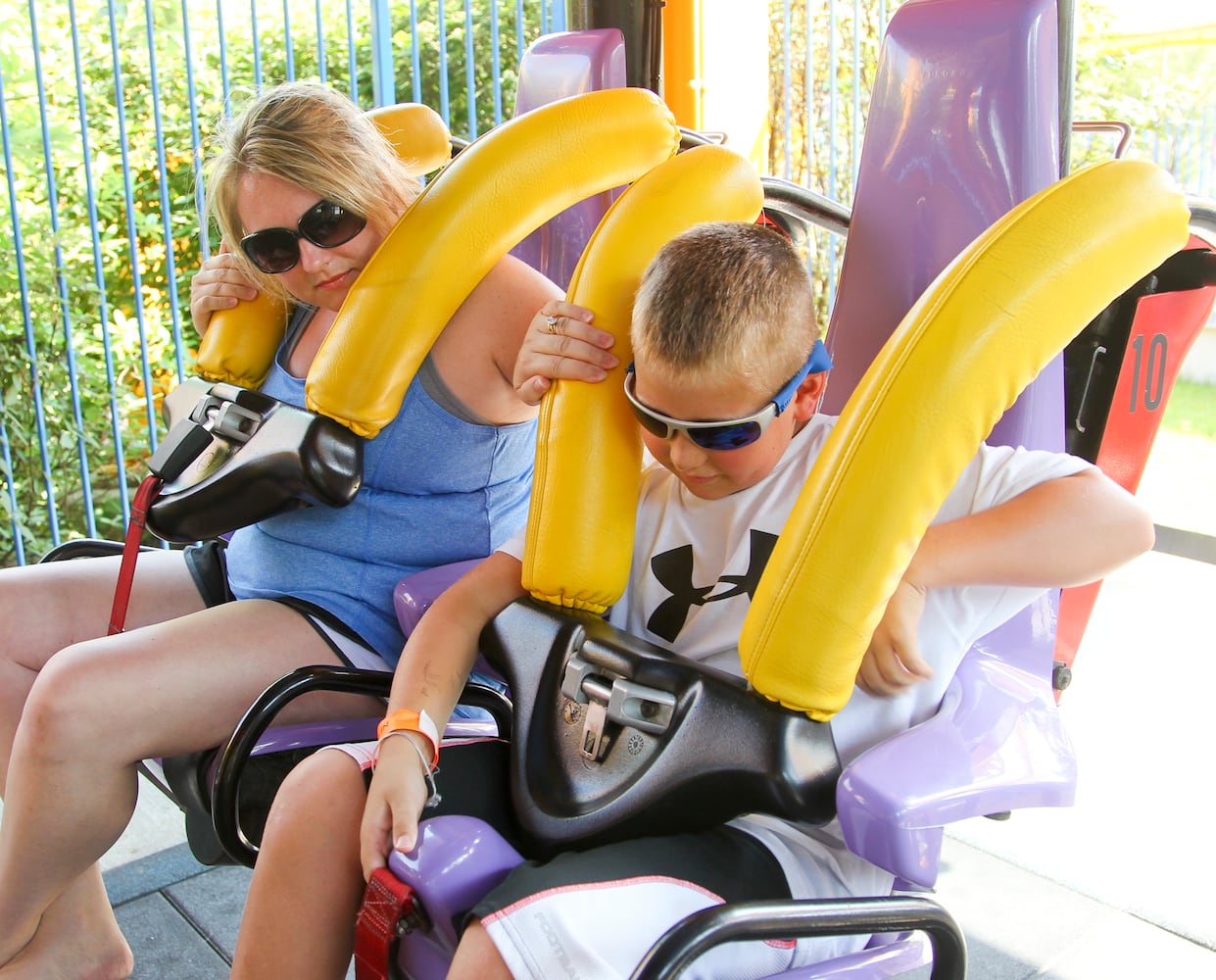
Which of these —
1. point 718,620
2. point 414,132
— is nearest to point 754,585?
point 718,620

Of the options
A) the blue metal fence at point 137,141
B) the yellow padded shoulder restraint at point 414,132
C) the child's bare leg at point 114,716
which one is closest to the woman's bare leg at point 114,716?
the child's bare leg at point 114,716

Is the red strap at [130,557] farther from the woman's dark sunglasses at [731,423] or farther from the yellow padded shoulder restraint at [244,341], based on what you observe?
the woman's dark sunglasses at [731,423]

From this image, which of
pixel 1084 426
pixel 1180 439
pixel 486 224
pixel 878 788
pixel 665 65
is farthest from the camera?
pixel 1180 439

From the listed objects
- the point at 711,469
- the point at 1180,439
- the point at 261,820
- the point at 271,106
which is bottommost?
the point at 1180,439

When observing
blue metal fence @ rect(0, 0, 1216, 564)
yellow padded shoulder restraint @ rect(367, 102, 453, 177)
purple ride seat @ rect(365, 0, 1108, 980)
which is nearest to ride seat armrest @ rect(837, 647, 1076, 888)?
purple ride seat @ rect(365, 0, 1108, 980)

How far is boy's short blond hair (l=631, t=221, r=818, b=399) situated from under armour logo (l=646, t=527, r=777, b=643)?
0.19m

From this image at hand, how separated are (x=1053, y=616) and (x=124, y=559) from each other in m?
1.19

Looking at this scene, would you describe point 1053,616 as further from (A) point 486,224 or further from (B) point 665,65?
(B) point 665,65

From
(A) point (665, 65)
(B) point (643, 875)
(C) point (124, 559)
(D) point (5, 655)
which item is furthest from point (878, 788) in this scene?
(A) point (665, 65)

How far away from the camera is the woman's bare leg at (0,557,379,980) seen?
1392 millimetres

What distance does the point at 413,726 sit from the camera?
1.18 metres

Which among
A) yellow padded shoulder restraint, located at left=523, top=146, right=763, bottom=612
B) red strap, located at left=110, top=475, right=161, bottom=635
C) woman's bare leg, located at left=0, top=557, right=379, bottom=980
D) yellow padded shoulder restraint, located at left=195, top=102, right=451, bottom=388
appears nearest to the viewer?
yellow padded shoulder restraint, located at left=523, top=146, right=763, bottom=612

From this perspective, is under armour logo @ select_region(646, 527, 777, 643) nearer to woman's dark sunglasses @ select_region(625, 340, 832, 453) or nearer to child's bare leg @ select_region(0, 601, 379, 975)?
woman's dark sunglasses @ select_region(625, 340, 832, 453)

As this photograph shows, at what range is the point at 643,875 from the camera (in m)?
1.03
